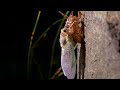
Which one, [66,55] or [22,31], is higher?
[22,31]

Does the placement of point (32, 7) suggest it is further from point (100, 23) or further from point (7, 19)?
point (7, 19)

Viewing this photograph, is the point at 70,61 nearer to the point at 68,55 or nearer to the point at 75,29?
the point at 68,55

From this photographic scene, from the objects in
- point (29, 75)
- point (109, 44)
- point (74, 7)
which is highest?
point (74, 7)

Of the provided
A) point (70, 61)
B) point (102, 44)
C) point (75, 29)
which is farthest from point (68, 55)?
point (102, 44)

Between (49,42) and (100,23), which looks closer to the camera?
(100,23)

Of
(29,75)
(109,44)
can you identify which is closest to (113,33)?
(109,44)

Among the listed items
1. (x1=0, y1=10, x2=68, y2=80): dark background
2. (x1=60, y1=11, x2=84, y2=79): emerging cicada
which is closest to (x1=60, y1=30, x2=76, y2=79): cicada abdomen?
(x1=60, y1=11, x2=84, y2=79): emerging cicada

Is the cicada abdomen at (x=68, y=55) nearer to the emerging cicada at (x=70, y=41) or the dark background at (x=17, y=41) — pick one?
the emerging cicada at (x=70, y=41)

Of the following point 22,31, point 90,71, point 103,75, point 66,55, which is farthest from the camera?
point 22,31

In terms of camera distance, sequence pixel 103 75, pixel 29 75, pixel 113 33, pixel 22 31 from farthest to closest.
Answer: pixel 22 31, pixel 29 75, pixel 103 75, pixel 113 33
